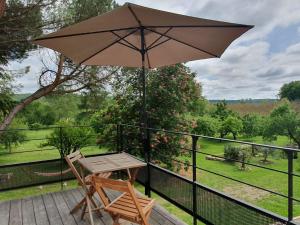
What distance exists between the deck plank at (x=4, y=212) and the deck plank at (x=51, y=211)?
1.67 feet

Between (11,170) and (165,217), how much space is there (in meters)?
2.89

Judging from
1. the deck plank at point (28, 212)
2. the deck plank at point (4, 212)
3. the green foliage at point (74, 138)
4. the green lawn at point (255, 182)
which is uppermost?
the green foliage at point (74, 138)

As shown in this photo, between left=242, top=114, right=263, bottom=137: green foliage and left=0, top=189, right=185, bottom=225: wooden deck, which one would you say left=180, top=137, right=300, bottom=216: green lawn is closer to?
left=0, top=189, right=185, bottom=225: wooden deck

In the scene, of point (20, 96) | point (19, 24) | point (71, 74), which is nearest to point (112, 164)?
point (19, 24)

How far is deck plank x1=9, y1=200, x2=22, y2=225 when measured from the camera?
3.76m

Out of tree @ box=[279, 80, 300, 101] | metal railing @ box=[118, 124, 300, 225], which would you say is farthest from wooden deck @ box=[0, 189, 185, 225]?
tree @ box=[279, 80, 300, 101]

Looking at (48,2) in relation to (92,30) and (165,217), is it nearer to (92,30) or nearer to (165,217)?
(92,30)

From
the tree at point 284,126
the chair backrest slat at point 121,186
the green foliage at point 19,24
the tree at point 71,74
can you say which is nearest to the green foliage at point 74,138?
the tree at point 71,74

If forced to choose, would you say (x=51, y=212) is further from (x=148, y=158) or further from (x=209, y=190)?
(x=209, y=190)

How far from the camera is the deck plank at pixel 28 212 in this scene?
12.3 feet

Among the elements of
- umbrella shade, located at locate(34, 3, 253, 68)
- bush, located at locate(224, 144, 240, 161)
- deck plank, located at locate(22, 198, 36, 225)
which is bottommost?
bush, located at locate(224, 144, 240, 161)

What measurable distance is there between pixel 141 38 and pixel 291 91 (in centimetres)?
6241

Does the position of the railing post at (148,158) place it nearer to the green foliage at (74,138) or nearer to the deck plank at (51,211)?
the deck plank at (51,211)

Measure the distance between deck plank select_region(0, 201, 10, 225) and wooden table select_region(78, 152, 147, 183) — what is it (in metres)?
1.24
